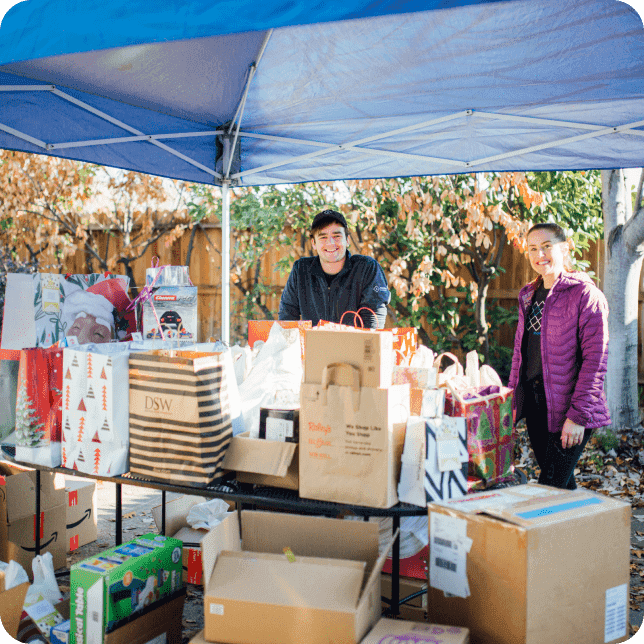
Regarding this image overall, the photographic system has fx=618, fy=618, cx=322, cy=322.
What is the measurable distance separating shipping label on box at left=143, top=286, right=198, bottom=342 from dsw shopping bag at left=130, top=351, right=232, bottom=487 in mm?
626

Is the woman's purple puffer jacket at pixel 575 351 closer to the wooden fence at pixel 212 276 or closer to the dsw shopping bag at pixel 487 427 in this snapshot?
the dsw shopping bag at pixel 487 427

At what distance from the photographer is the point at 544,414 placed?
254 cm

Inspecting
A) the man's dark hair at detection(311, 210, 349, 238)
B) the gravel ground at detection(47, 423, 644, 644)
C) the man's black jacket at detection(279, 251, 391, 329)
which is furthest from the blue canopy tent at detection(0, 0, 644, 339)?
the gravel ground at detection(47, 423, 644, 644)

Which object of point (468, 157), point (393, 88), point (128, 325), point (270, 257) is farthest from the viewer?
point (270, 257)

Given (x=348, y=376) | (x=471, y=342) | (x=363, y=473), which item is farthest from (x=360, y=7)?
(x=471, y=342)

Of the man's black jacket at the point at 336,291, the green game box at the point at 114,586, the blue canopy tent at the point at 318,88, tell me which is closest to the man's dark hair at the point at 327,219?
the man's black jacket at the point at 336,291

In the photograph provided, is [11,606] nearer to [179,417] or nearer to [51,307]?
[179,417]

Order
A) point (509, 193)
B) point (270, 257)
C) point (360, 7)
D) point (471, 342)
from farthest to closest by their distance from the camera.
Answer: point (270, 257), point (471, 342), point (509, 193), point (360, 7)

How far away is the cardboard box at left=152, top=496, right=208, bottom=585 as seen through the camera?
2.60 meters

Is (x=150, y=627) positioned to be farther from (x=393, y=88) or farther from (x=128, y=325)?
(x=393, y=88)

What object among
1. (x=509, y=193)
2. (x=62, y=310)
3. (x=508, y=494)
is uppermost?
(x=509, y=193)

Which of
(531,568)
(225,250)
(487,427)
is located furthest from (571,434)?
(225,250)

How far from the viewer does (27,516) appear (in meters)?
2.65

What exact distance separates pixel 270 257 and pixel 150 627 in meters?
4.78
